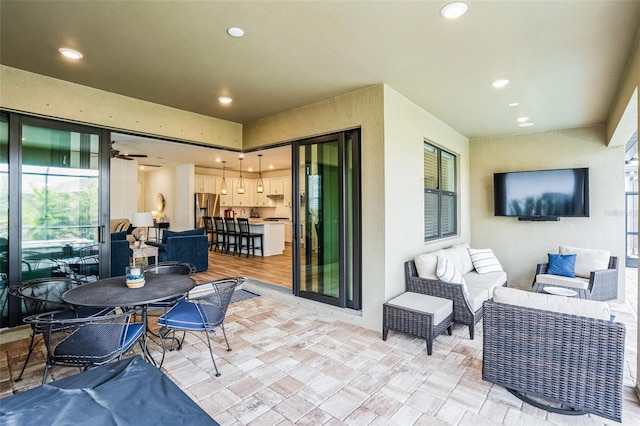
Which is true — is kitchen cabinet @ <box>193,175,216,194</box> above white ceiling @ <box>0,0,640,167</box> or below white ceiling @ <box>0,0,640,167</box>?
below

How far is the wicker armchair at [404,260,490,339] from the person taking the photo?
342 cm

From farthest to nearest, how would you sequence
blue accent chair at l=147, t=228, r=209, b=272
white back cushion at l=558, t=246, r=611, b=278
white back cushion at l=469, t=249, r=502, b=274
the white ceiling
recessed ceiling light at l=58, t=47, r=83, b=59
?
blue accent chair at l=147, t=228, r=209, b=272, white back cushion at l=469, t=249, r=502, b=274, white back cushion at l=558, t=246, r=611, b=278, recessed ceiling light at l=58, t=47, r=83, b=59, the white ceiling

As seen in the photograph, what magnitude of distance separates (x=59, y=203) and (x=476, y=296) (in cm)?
496

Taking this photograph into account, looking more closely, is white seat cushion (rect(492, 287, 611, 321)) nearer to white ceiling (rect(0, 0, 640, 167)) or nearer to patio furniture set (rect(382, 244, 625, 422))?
patio furniture set (rect(382, 244, 625, 422))

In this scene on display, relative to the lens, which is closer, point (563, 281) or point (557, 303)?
point (557, 303)

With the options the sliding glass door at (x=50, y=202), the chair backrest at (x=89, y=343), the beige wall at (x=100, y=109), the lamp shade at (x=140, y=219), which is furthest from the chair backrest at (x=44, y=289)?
the lamp shade at (x=140, y=219)

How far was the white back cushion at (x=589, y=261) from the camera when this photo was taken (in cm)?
463

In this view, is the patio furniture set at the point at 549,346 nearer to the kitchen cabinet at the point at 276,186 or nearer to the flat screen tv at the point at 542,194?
the flat screen tv at the point at 542,194

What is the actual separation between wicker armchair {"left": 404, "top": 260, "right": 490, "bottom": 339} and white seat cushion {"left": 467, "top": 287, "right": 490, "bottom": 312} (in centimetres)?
5

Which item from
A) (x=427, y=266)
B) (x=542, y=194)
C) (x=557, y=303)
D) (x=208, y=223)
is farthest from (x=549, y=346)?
(x=208, y=223)

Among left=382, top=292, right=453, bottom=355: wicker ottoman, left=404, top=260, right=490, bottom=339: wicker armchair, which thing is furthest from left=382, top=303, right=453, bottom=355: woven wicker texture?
left=404, top=260, right=490, bottom=339: wicker armchair

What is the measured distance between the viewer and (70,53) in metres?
2.82

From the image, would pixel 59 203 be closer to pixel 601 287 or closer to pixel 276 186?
pixel 601 287

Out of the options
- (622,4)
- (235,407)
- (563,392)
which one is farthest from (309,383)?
(622,4)
